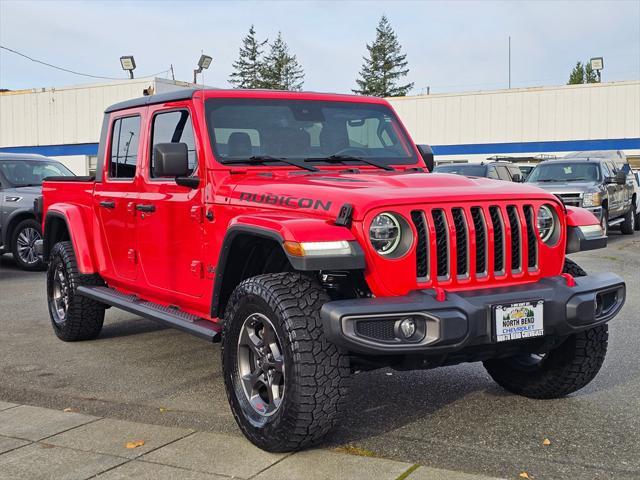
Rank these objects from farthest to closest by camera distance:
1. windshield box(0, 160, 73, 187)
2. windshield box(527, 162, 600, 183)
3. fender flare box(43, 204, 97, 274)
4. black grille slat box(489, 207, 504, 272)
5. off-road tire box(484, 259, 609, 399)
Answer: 1. windshield box(527, 162, 600, 183)
2. windshield box(0, 160, 73, 187)
3. fender flare box(43, 204, 97, 274)
4. off-road tire box(484, 259, 609, 399)
5. black grille slat box(489, 207, 504, 272)

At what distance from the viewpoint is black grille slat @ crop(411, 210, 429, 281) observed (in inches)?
161

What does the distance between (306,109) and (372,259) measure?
194 centimetres

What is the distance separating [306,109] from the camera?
5617 millimetres

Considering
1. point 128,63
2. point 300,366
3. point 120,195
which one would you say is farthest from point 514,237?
point 128,63

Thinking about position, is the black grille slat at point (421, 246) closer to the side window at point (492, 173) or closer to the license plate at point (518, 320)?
the license plate at point (518, 320)

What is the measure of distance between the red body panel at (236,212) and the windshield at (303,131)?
9 centimetres

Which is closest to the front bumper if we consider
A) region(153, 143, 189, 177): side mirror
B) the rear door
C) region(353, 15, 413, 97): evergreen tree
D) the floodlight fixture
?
region(153, 143, 189, 177): side mirror

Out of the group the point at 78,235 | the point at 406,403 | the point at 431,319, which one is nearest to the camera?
the point at 431,319

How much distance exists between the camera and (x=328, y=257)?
3.85m

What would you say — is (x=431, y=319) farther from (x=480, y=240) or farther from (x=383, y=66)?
(x=383, y=66)

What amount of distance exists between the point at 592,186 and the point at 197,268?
40.8 feet

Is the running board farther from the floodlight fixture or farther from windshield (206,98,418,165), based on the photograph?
the floodlight fixture

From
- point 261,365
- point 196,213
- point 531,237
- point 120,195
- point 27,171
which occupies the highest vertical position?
point 27,171

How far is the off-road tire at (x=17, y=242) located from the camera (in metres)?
12.4
